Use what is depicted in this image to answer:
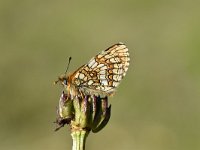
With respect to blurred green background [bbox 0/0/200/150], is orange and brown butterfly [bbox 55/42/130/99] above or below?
below

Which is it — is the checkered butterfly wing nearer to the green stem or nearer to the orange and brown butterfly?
the orange and brown butterfly

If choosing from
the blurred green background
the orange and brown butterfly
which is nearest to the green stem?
the orange and brown butterfly
